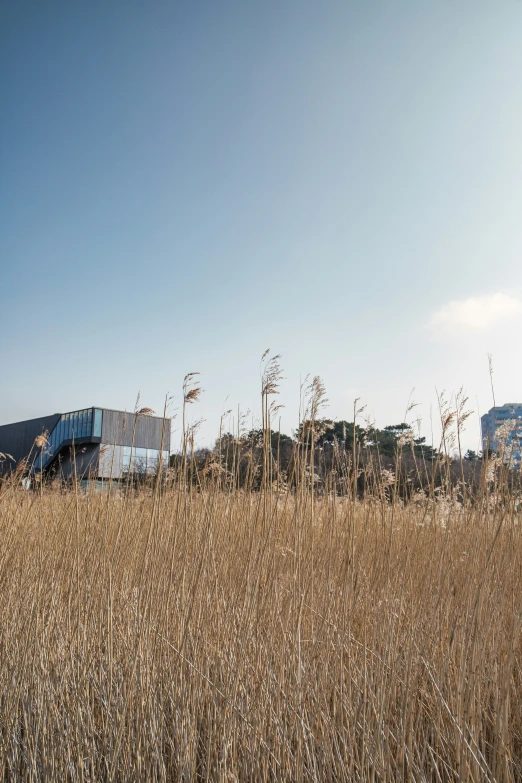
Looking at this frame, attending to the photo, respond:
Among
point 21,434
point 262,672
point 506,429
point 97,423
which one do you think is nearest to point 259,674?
point 262,672

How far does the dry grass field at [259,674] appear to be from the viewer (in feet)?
3.19

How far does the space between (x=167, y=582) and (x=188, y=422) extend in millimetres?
543

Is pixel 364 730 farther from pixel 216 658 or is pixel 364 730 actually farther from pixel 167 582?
pixel 167 582

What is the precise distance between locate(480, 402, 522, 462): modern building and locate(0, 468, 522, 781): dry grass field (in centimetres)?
25

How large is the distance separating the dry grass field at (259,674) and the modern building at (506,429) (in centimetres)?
25

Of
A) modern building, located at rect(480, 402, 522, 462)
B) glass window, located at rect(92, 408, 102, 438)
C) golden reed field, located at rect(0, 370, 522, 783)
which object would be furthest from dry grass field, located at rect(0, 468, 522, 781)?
glass window, located at rect(92, 408, 102, 438)

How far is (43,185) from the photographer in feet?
16.8

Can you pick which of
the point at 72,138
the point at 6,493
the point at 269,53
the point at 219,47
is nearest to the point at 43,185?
the point at 72,138

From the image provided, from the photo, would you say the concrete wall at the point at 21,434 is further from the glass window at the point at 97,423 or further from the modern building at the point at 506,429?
the modern building at the point at 506,429

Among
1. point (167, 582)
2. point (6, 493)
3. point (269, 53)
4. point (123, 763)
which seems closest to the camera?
point (123, 763)

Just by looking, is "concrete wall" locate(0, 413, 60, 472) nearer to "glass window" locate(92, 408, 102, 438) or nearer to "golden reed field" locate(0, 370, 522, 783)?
"glass window" locate(92, 408, 102, 438)

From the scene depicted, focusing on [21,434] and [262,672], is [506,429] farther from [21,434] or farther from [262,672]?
[21,434]

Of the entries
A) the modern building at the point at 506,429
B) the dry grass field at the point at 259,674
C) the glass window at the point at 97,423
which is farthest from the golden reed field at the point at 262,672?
the glass window at the point at 97,423

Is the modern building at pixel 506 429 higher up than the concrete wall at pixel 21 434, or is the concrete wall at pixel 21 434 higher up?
the concrete wall at pixel 21 434
